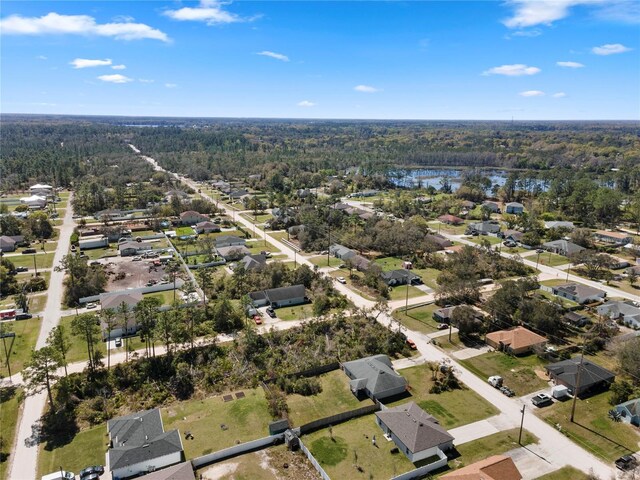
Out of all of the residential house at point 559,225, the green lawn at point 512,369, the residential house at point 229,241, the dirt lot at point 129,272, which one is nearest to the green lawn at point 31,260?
the dirt lot at point 129,272

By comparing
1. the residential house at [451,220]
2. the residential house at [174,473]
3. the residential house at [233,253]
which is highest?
the residential house at [451,220]

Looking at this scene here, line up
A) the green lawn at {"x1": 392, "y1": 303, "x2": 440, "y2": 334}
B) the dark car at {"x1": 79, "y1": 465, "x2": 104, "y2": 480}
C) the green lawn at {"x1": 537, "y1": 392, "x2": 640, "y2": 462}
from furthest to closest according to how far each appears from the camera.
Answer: the green lawn at {"x1": 392, "y1": 303, "x2": 440, "y2": 334} < the green lawn at {"x1": 537, "y1": 392, "x2": 640, "y2": 462} < the dark car at {"x1": 79, "y1": 465, "x2": 104, "y2": 480}

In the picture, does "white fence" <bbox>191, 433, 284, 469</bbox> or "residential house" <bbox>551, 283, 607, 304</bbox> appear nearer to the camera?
"white fence" <bbox>191, 433, 284, 469</bbox>

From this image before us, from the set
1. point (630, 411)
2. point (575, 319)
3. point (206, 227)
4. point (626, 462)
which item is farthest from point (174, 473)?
point (206, 227)

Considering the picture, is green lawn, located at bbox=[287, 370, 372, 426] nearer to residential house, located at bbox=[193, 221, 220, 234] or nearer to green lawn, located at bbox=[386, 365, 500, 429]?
green lawn, located at bbox=[386, 365, 500, 429]

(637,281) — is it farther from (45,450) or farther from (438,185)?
(438,185)

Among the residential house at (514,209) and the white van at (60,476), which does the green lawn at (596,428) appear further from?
the residential house at (514,209)

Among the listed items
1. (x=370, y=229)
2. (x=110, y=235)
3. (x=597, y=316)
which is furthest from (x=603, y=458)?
(x=110, y=235)

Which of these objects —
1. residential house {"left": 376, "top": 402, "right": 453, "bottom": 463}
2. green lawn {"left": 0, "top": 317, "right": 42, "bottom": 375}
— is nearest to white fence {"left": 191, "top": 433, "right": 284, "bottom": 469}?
residential house {"left": 376, "top": 402, "right": 453, "bottom": 463}
